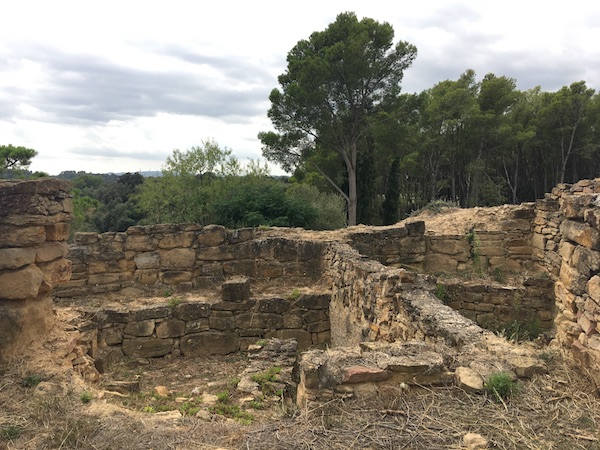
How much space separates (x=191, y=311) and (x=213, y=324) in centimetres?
47

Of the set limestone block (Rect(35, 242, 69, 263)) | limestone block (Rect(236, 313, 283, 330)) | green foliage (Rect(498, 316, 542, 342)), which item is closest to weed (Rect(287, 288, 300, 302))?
limestone block (Rect(236, 313, 283, 330))

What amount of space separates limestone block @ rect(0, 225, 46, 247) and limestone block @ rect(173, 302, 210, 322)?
3.58 metres

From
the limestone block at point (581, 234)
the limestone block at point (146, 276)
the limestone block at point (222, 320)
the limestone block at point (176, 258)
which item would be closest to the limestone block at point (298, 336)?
the limestone block at point (222, 320)

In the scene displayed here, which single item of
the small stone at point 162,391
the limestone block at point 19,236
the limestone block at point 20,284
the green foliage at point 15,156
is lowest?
the small stone at point 162,391

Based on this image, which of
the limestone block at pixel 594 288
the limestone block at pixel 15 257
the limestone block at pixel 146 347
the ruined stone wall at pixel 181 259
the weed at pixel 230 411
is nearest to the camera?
the limestone block at pixel 594 288

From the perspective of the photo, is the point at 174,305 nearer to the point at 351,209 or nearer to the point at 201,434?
the point at 201,434

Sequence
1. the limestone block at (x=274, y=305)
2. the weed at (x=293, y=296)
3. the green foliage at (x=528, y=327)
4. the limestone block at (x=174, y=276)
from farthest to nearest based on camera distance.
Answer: the limestone block at (x=174, y=276)
the green foliage at (x=528, y=327)
the weed at (x=293, y=296)
the limestone block at (x=274, y=305)

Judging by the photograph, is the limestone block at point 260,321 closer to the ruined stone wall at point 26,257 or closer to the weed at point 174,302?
the weed at point 174,302

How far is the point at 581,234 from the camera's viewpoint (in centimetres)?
353

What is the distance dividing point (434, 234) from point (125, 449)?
28.8ft

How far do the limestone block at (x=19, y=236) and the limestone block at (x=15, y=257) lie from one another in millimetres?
65

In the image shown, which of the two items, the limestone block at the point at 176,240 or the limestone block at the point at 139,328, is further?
the limestone block at the point at 176,240

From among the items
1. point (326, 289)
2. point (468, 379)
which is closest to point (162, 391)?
point (326, 289)

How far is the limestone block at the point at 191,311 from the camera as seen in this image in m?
7.85
